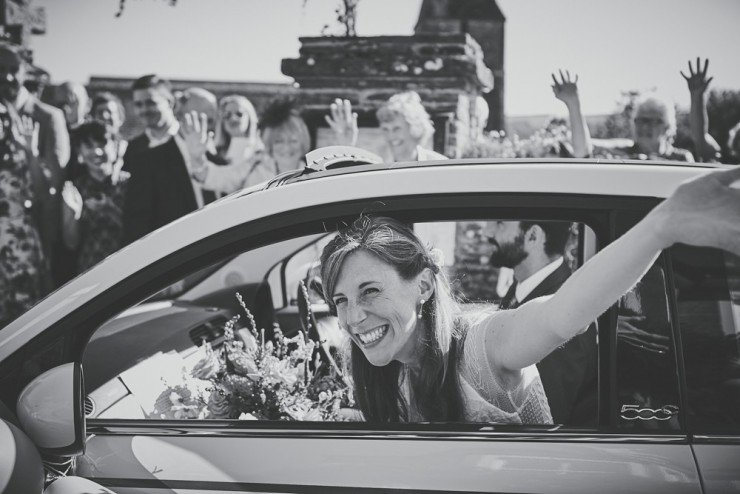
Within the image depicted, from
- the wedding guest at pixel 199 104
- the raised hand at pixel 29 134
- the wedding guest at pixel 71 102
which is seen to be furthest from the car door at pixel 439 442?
the wedding guest at pixel 71 102

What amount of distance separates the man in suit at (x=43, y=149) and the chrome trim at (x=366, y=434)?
4221 mm

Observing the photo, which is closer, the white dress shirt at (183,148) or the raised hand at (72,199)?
the white dress shirt at (183,148)

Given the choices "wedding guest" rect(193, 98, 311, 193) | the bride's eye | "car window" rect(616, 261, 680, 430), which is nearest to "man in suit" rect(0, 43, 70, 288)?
"wedding guest" rect(193, 98, 311, 193)

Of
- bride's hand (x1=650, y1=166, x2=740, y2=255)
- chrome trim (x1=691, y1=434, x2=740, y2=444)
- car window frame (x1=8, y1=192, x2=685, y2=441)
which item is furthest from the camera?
car window frame (x1=8, y1=192, x2=685, y2=441)

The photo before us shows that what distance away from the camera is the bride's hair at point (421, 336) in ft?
6.23

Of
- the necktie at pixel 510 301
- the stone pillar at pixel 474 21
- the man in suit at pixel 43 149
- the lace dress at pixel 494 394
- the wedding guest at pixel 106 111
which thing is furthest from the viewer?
the stone pillar at pixel 474 21

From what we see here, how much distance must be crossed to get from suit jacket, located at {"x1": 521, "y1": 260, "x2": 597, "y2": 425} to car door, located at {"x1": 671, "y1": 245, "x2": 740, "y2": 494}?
0.74 ft

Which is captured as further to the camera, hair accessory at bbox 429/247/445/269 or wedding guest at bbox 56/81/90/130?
wedding guest at bbox 56/81/90/130

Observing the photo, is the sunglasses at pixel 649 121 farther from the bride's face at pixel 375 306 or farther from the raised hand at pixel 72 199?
the raised hand at pixel 72 199

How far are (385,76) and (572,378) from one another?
4.25 metres

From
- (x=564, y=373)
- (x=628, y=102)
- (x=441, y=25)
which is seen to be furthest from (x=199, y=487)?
(x=441, y=25)

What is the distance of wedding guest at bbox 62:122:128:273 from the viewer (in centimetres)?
546

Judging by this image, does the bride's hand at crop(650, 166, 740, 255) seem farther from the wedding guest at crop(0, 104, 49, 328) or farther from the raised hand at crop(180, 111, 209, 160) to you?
the wedding guest at crop(0, 104, 49, 328)

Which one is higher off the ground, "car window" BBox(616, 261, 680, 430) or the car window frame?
the car window frame
